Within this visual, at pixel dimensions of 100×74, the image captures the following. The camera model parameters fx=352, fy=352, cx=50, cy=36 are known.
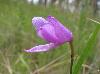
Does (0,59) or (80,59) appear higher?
(80,59)

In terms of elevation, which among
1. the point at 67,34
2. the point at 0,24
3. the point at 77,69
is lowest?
the point at 0,24

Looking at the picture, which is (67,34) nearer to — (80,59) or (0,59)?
(80,59)

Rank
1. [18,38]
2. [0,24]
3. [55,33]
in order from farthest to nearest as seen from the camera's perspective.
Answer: [0,24]
[18,38]
[55,33]

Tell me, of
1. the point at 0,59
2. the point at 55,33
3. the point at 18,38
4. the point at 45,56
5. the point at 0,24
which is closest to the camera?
the point at 55,33

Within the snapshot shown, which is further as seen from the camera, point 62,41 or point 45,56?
point 45,56

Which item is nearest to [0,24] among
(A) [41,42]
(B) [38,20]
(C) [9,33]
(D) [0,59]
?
(C) [9,33]

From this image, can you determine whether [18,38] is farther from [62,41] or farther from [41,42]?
[62,41]
